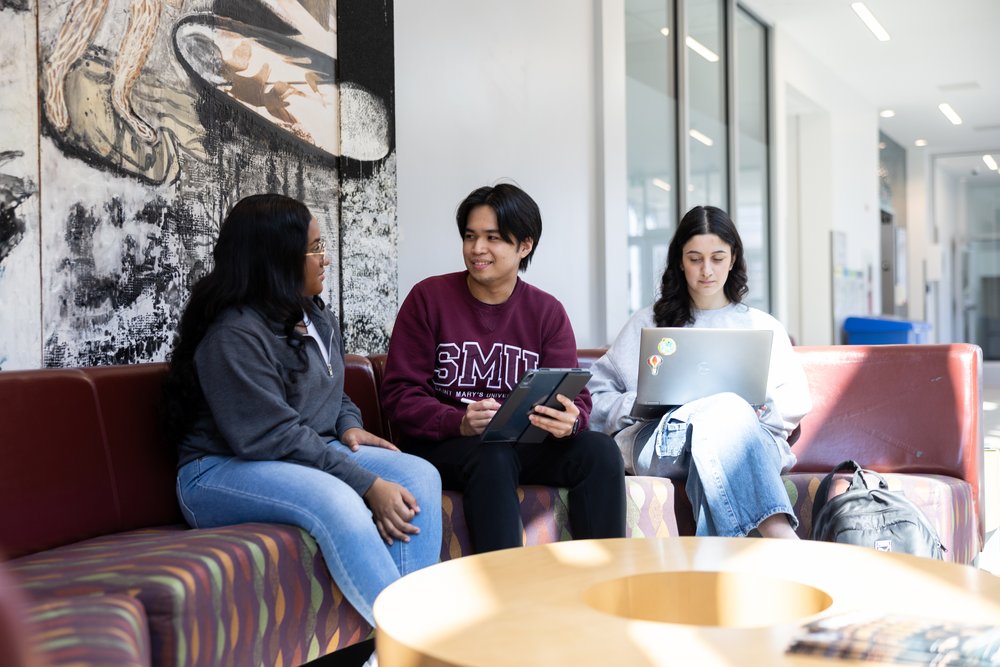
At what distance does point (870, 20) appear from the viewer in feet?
25.9

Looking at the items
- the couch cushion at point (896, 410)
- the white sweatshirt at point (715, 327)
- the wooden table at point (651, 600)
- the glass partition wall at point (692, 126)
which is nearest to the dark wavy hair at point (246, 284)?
the wooden table at point (651, 600)

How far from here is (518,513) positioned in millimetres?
2480

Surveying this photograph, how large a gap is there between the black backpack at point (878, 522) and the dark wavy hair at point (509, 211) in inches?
43.6

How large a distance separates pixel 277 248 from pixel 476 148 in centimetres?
208

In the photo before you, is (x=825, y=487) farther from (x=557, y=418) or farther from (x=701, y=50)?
(x=701, y=50)

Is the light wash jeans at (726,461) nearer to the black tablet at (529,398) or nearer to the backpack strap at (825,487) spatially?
the backpack strap at (825,487)

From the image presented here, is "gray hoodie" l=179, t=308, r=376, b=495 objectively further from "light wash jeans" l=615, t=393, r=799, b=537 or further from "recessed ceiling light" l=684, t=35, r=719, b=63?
"recessed ceiling light" l=684, t=35, r=719, b=63

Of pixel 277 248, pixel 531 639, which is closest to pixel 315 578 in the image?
pixel 277 248

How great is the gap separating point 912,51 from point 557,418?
7.70 m

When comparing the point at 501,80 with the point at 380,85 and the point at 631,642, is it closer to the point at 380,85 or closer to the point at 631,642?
the point at 380,85

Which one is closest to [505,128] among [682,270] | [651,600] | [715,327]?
[682,270]

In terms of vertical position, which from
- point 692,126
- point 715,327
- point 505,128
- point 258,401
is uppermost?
point 692,126

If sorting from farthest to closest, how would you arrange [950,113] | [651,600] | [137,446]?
[950,113] < [137,446] < [651,600]

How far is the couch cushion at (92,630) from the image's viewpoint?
135cm
